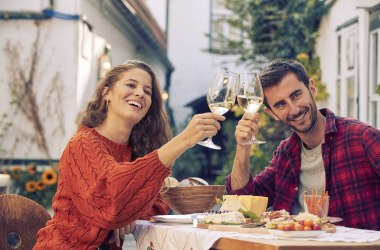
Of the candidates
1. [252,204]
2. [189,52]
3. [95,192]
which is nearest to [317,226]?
[252,204]

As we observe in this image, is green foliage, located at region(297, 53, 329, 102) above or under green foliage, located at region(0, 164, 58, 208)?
above

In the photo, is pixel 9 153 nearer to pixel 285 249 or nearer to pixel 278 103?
pixel 278 103

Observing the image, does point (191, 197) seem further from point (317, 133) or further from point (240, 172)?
point (317, 133)

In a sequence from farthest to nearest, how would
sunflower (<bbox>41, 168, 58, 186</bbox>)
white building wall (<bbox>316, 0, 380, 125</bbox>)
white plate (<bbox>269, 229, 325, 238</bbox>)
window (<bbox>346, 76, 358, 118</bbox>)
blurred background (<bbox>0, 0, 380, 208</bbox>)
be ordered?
1. sunflower (<bbox>41, 168, 58, 186</bbox>)
2. window (<bbox>346, 76, 358, 118</bbox>)
3. blurred background (<bbox>0, 0, 380, 208</bbox>)
4. white building wall (<bbox>316, 0, 380, 125</bbox>)
5. white plate (<bbox>269, 229, 325, 238</bbox>)

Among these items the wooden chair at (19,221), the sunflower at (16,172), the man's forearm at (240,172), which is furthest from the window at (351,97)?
the wooden chair at (19,221)

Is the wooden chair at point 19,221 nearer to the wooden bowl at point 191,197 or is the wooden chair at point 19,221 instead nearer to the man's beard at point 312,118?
the wooden bowl at point 191,197

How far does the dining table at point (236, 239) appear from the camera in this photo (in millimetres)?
2748

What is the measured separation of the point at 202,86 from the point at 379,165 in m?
22.8

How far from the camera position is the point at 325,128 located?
13.7 ft

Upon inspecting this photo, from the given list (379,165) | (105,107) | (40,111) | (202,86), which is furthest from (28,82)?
(202,86)

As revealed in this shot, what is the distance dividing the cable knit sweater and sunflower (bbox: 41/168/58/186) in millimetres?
7576

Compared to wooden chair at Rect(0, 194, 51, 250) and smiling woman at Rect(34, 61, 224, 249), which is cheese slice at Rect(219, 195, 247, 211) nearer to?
smiling woman at Rect(34, 61, 224, 249)

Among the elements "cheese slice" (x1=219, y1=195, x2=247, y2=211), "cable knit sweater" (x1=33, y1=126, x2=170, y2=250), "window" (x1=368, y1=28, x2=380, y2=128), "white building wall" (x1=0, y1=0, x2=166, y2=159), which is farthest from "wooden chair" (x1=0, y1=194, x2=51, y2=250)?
"white building wall" (x1=0, y1=0, x2=166, y2=159)

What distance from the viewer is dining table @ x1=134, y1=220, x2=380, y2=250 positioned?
108 inches
